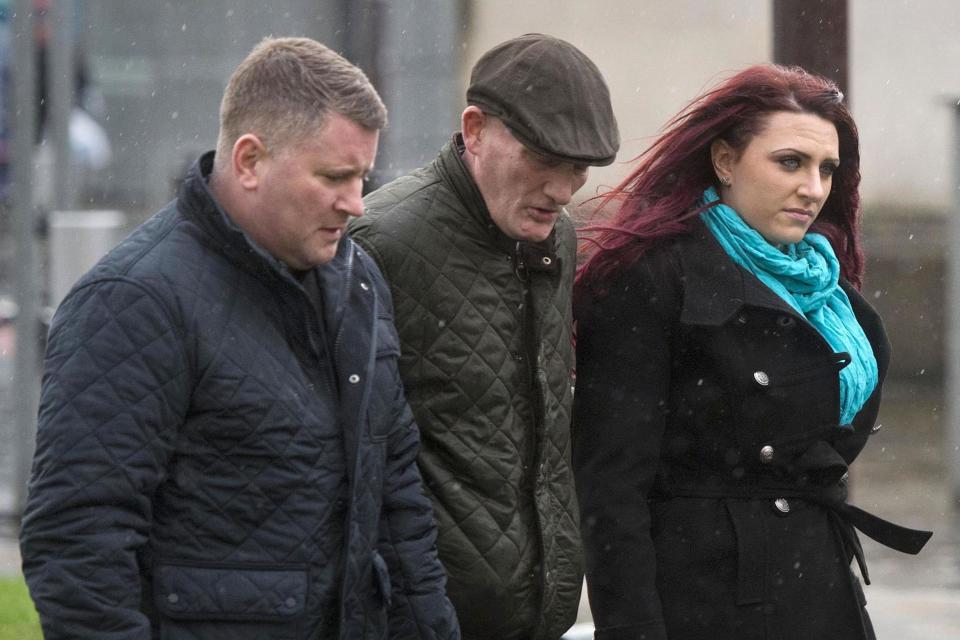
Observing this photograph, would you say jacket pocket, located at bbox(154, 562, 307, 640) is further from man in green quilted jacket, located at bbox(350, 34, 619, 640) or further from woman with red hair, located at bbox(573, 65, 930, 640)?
woman with red hair, located at bbox(573, 65, 930, 640)

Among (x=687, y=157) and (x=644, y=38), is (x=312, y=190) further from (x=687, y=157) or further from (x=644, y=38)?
(x=644, y=38)

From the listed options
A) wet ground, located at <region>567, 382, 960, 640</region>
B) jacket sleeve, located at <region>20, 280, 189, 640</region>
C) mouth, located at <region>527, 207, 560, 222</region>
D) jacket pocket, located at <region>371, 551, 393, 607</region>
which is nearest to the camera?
jacket sleeve, located at <region>20, 280, 189, 640</region>

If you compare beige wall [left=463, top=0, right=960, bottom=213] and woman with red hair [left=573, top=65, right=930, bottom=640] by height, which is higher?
woman with red hair [left=573, top=65, right=930, bottom=640]

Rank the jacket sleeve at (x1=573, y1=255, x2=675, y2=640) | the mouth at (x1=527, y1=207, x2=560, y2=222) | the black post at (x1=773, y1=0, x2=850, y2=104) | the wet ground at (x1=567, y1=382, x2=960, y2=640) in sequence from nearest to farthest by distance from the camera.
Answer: the mouth at (x1=527, y1=207, x2=560, y2=222), the jacket sleeve at (x1=573, y1=255, x2=675, y2=640), the black post at (x1=773, y1=0, x2=850, y2=104), the wet ground at (x1=567, y1=382, x2=960, y2=640)

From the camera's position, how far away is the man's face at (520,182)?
318cm

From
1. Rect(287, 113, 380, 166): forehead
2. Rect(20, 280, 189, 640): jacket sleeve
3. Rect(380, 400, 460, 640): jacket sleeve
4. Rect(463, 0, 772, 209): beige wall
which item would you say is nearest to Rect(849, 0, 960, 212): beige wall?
Rect(463, 0, 772, 209): beige wall

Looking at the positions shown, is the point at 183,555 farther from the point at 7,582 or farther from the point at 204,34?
the point at 204,34

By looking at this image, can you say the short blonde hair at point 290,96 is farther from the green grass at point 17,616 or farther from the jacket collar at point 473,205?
the green grass at point 17,616

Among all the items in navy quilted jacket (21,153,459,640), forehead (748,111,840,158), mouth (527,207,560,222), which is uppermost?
forehead (748,111,840,158)

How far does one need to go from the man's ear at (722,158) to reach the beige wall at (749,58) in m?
11.0

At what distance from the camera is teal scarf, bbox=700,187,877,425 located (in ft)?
11.8

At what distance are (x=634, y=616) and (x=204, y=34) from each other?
17.4 metres

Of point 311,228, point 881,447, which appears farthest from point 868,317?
point 881,447

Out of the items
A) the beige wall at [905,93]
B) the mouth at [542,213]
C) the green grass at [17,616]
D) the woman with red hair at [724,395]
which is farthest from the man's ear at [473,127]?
the beige wall at [905,93]
